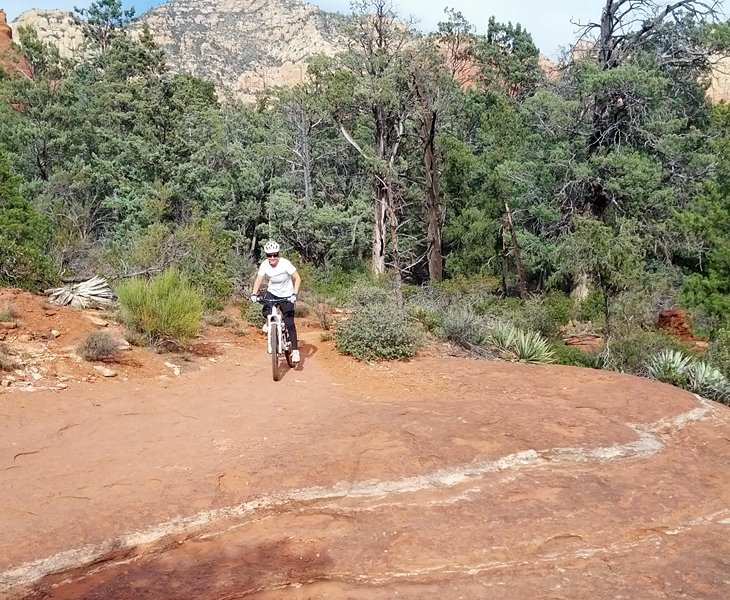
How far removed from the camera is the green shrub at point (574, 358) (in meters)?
12.8

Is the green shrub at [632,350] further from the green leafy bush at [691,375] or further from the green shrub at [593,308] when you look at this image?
the green shrub at [593,308]

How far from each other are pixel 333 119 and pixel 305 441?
2082cm

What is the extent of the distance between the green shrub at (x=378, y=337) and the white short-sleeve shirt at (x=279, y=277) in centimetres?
173

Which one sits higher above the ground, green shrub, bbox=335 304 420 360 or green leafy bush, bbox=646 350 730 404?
green shrub, bbox=335 304 420 360

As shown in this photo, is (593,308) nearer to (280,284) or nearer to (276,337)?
(280,284)

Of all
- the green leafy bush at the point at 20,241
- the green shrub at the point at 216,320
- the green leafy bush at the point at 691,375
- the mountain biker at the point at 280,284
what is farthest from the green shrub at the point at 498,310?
the green leafy bush at the point at 20,241

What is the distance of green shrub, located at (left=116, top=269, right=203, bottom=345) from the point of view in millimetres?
9406

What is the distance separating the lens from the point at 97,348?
8.34m

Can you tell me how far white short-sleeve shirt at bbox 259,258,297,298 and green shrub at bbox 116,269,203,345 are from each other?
5.79ft

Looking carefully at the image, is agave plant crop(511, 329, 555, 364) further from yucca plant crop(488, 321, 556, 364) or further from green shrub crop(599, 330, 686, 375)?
green shrub crop(599, 330, 686, 375)

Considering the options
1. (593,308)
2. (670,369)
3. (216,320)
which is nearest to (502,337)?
(670,369)

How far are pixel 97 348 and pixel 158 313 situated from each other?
1.25 metres

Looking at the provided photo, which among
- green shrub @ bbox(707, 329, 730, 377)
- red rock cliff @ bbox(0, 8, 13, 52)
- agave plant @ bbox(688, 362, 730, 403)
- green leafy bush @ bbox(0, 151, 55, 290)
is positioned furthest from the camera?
Result: red rock cliff @ bbox(0, 8, 13, 52)

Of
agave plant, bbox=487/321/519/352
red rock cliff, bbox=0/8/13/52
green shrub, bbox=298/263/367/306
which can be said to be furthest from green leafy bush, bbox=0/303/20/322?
red rock cliff, bbox=0/8/13/52
